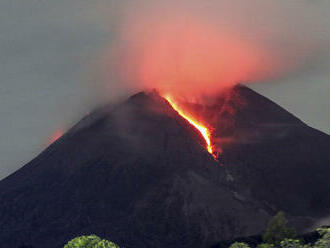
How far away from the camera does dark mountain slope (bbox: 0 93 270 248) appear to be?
11550 cm

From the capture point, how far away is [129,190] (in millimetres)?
129875

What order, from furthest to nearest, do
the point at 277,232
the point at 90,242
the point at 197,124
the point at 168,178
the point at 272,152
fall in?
the point at 197,124 → the point at 272,152 → the point at 168,178 → the point at 277,232 → the point at 90,242

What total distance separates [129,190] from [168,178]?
819cm

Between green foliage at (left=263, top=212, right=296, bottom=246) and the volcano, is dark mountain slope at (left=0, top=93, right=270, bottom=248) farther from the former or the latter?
green foliage at (left=263, top=212, right=296, bottom=246)

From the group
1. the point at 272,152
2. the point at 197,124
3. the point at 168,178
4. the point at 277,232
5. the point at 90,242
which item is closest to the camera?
the point at 90,242

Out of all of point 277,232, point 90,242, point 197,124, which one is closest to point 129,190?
point 197,124

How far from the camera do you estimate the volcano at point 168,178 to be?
116875 millimetres

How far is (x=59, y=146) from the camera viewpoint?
476 feet

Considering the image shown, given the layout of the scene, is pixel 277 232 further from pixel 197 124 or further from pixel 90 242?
pixel 197 124

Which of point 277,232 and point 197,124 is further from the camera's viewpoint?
point 197,124

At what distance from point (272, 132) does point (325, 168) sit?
17311 millimetres

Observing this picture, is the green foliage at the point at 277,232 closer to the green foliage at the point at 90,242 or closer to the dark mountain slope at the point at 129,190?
the dark mountain slope at the point at 129,190

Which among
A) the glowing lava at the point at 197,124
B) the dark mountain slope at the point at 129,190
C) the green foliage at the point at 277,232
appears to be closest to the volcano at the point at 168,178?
the dark mountain slope at the point at 129,190

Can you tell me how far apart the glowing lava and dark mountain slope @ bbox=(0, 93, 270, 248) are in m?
3.19
